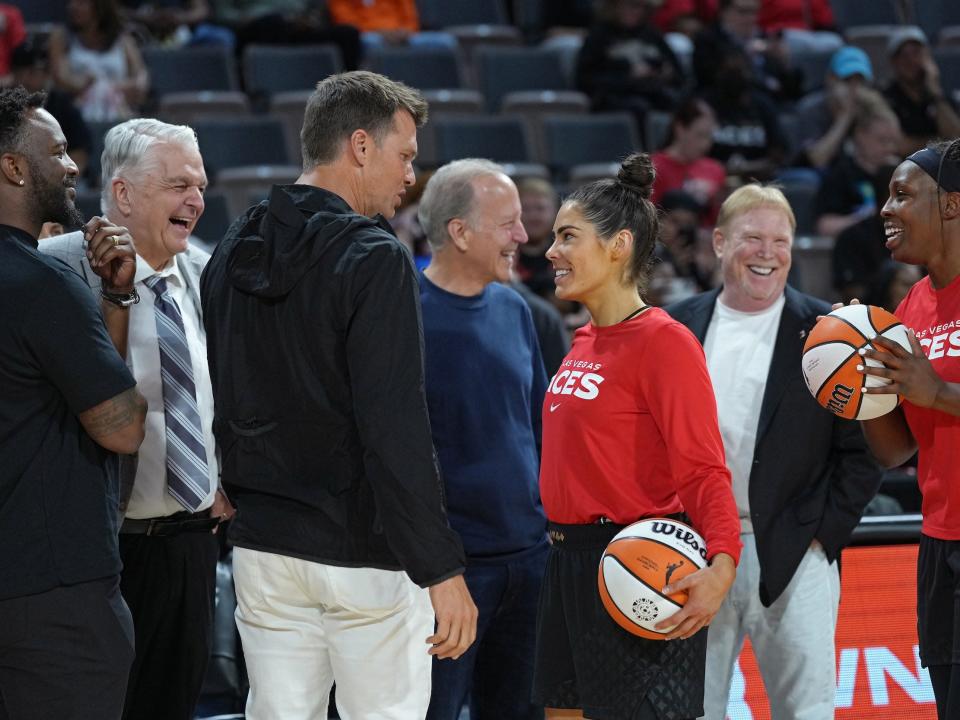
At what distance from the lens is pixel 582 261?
341cm

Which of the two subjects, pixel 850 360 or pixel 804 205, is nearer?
pixel 850 360

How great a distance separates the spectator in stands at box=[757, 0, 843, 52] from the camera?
444 inches

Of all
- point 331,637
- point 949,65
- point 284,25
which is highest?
point 284,25

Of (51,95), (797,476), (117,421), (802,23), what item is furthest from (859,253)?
(117,421)

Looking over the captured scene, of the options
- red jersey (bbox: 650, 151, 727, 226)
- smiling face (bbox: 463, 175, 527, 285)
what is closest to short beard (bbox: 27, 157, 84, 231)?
smiling face (bbox: 463, 175, 527, 285)

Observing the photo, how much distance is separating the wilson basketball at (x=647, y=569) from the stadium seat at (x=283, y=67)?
283 inches

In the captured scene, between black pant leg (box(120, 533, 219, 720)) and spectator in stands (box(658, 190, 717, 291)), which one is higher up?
spectator in stands (box(658, 190, 717, 291))

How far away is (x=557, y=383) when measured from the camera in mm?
3457

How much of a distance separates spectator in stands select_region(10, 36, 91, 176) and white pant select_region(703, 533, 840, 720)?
4.99 m

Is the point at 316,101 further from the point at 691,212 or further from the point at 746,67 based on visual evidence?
the point at 746,67

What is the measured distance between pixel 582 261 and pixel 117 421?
4.19 ft

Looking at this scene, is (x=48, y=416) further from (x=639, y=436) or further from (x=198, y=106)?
A: (x=198, y=106)

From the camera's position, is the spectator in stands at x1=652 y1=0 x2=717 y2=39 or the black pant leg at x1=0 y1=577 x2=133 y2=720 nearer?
the black pant leg at x1=0 y1=577 x2=133 y2=720

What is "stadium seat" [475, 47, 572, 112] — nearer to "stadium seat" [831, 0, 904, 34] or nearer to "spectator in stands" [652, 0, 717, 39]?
"spectator in stands" [652, 0, 717, 39]
